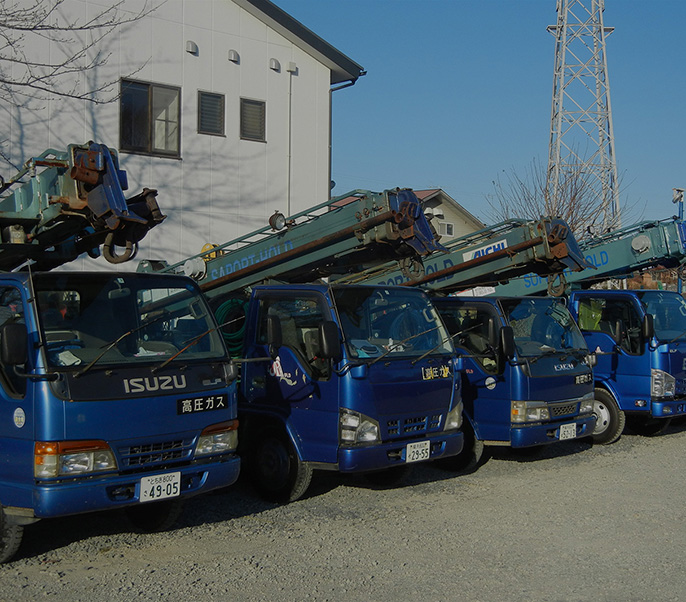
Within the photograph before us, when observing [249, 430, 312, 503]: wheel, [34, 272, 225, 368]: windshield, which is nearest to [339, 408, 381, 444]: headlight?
[249, 430, 312, 503]: wheel

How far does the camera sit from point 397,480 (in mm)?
8859

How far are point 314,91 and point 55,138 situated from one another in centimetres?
569

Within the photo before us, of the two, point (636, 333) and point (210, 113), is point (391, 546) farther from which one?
point (210, 113)

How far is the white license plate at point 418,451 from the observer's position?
775 cm

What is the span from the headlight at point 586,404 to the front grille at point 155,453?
5425 millimetres

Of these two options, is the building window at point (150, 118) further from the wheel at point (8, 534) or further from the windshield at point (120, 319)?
the wheel at point (8, 534)

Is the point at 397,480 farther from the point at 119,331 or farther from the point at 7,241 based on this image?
the point at 7,241

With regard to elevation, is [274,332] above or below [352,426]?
above

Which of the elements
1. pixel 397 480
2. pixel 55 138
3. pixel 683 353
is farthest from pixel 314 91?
pixel 397 480

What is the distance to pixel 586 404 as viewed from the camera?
1009cm

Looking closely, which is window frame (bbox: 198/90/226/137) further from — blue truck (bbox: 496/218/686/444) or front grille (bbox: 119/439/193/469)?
front grille (bbox: 119/439/193/469)

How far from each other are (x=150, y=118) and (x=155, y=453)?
10538mm

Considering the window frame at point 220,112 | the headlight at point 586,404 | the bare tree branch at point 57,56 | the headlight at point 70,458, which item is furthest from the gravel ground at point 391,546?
the window frame at point 220,112

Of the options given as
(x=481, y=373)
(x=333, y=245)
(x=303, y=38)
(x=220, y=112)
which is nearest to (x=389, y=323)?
A: (x=333, y=245)
